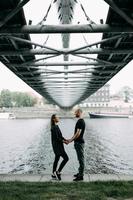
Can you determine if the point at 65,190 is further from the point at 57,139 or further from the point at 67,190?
the point at 57,139

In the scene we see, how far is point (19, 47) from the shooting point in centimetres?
2266

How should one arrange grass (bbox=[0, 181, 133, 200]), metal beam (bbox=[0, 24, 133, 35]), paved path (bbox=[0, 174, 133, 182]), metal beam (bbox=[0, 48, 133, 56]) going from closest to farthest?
grass (bbox=[0, 181, 133, 200]) < paved path (bbox=[0, 174, 133, 182]) < metal beam (bbox=[0, 24, 133, 35]) < metal beam (bbox=[0, 48, 133, 56])

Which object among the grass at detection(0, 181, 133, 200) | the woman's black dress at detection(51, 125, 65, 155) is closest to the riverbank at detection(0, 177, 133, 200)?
the grass at detection(0, 181, 133, 200)

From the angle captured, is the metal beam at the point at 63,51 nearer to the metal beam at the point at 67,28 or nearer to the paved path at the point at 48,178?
the metal beam at the point at 67,28

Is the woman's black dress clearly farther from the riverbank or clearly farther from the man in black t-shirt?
the riverbank

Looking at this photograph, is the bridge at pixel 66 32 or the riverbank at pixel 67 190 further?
the bridge at pixel 66 32

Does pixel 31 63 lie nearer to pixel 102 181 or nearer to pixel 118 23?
pixel 118 23

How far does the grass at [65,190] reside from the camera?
32.8 ft

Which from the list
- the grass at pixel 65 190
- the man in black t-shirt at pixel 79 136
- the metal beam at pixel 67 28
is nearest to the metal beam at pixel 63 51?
the metal beam at pixel 67 28

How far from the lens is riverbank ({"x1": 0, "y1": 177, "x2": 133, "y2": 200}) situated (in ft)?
32.8

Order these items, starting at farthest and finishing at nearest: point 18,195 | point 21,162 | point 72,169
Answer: point 21,162
point 72,169
point 18,195

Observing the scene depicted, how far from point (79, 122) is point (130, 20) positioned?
13.6 feet

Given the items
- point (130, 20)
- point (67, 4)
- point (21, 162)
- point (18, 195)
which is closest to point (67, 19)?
point (67, 4)

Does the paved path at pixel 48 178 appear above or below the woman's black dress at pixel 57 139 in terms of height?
below
